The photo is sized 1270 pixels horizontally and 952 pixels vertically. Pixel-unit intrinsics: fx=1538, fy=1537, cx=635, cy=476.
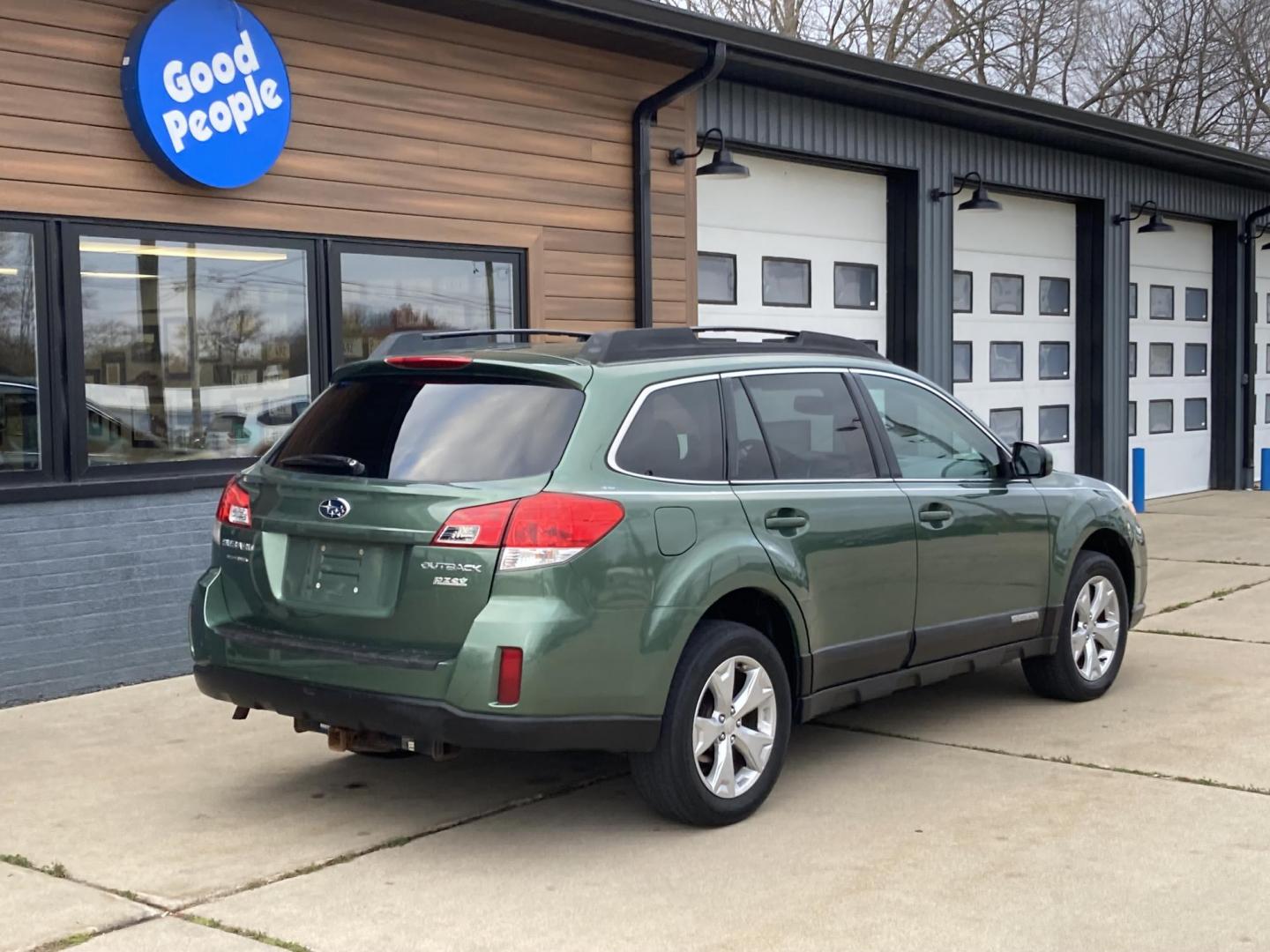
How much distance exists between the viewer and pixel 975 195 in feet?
43.4

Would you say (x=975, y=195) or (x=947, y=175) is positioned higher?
(x=947, y=175)

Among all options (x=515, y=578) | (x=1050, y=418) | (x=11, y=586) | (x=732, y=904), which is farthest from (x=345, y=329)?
(x=1050, y=418)

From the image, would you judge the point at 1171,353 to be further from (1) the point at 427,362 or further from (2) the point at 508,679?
(2) the point at 508,679

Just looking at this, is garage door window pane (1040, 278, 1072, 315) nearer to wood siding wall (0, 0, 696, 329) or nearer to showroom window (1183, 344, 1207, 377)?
showroom window (1183, 344, 1207, 377)

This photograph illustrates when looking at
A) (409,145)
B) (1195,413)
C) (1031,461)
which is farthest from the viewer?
(1195,413)

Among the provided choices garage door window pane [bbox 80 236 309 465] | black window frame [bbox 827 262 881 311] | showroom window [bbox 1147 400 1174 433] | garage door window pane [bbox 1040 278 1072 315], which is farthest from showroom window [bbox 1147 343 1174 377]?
garage door window pane [bbox 80 236 309 465]

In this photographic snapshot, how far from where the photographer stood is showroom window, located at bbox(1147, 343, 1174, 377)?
1689cm

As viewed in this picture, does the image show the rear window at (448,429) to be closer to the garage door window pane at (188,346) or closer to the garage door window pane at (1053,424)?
the garage door window pane at (188,346)

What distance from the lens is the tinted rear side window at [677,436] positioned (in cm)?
507

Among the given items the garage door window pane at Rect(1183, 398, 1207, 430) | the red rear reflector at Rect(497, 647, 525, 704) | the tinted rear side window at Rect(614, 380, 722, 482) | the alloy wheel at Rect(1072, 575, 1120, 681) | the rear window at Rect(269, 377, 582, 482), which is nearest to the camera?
the red rear reflector at Rect(497, 647, 525, 704)

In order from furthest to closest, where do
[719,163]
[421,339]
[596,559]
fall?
1. [719,163]
2. [421,339]
3. [596,559]

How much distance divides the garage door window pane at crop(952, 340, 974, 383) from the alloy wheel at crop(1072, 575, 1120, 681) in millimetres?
6739

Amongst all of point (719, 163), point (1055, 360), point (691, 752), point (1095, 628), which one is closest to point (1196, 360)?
point (1055, 360)

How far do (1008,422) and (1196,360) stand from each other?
14.3 ft
